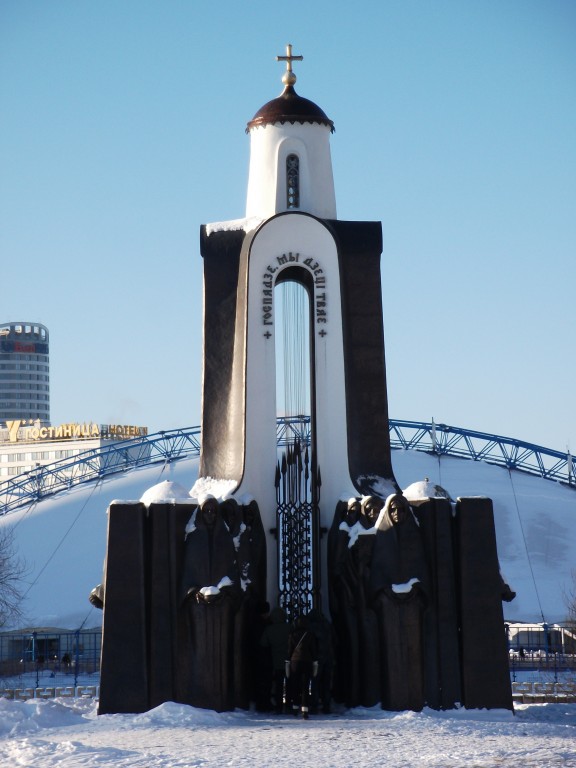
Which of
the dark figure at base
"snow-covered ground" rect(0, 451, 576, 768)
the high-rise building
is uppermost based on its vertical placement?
the high-rise building

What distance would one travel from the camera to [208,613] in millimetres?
18891

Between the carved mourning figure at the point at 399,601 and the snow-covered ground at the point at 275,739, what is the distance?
435mm

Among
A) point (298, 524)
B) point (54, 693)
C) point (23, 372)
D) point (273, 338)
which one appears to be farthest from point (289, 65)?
point (23, 372)

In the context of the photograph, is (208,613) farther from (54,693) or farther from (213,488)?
(54,693)

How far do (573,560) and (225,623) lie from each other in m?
30.3

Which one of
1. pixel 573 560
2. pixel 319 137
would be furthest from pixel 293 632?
pixel 573 560

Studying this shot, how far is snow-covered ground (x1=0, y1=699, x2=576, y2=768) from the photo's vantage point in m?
13.7

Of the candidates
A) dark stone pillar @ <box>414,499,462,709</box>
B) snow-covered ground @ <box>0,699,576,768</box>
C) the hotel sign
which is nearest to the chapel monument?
dark stone pillar @ <box>414,499,462,709</box>

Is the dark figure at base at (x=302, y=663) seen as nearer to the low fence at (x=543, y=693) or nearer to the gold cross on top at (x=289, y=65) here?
the low fence at (x=543, y=693)

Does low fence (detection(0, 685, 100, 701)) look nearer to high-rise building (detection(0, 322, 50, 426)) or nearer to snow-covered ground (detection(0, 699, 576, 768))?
snow-covered ground (detection(0, 699, 576, 768))

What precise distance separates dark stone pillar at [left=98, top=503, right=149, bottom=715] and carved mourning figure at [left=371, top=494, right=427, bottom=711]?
322 centimetres

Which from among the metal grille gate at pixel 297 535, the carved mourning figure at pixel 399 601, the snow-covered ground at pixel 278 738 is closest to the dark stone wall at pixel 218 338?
the metal grille gate at pixel 297 535

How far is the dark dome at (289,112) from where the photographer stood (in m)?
22.6

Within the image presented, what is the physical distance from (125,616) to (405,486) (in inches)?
1323
